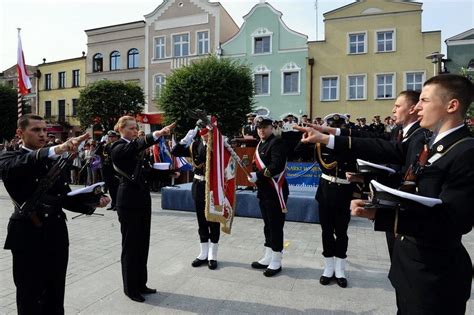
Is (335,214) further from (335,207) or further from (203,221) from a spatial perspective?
(203,221)

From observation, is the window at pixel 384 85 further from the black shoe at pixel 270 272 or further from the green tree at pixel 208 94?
the black shoe at pixel 270 272

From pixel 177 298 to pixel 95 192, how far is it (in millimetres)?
1776

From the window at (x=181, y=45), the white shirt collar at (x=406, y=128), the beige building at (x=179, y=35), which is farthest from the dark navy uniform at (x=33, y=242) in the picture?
the window at (x=181, y=45)

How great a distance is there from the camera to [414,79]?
23312 millimetres

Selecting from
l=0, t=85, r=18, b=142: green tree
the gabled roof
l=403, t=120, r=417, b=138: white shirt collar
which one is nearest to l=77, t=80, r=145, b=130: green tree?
l=0, t=85, r=18, b=142: green tree

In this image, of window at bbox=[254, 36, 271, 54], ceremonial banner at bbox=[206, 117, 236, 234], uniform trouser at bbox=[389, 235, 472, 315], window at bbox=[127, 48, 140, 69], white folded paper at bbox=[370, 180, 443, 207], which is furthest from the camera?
window at bbox=[127, 48, 140, 69]

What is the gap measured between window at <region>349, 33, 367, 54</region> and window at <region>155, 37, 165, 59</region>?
589 inches

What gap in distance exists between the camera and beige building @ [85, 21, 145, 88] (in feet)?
103

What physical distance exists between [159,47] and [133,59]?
2973mm

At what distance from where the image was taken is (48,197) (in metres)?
3.04

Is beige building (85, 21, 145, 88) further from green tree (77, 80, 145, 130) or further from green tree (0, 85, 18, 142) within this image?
green tree (0, 85, 18, 142)

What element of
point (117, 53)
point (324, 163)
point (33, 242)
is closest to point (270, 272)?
point (324, 163)

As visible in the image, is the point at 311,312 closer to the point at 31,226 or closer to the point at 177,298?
the point at 177,298

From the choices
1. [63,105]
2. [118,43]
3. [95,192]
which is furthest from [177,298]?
[63,105]
